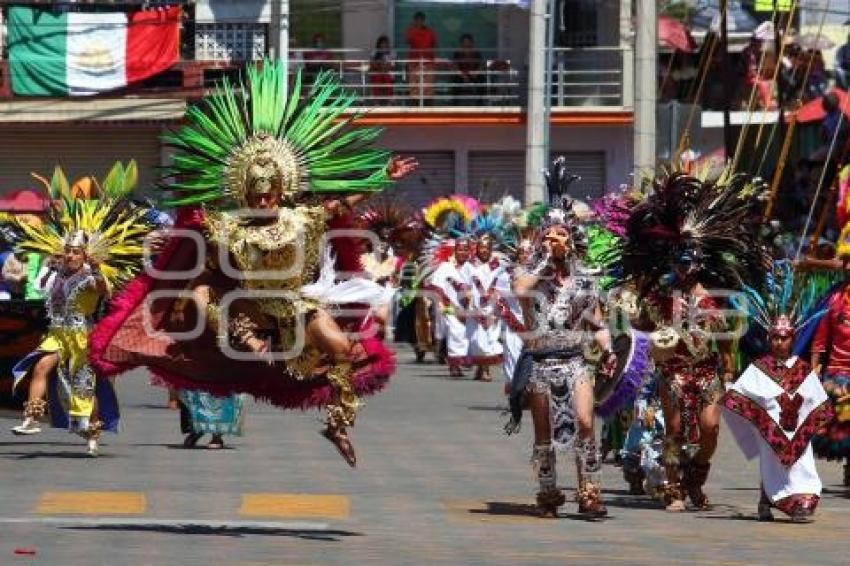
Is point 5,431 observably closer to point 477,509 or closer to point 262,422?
point 262,422

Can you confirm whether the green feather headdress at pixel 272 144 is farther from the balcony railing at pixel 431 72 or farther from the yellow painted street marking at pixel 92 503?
the balcony railing at pixel 431 72

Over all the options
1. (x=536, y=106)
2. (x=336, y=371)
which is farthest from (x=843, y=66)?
(x=336, y=371)

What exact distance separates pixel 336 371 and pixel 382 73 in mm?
33638

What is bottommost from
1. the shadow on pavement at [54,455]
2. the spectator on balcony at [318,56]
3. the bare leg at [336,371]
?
the shadow on pavement at [54,455]

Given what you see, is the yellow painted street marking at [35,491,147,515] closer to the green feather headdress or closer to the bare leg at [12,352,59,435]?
the green feather headdress

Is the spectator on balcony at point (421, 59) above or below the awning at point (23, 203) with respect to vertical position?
above

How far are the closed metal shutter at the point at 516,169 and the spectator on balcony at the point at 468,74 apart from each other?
43.8 inches

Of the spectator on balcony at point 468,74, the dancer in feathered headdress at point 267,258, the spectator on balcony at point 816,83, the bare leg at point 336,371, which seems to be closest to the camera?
the bare leg at point 336,371

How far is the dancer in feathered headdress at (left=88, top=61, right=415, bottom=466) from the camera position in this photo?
1541cm

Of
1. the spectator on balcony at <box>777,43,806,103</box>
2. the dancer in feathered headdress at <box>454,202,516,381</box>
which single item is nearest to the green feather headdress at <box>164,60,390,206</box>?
the dancer in feathered headdress at <box>454,202,516,381</box>

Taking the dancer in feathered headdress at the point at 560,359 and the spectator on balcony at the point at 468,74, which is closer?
the dancer in feathered headdress at the point at 560,359

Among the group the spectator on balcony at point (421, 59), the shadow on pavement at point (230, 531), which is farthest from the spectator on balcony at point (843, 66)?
the shadow on pavement at point (230, 531)

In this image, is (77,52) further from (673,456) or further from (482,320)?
(673,456)

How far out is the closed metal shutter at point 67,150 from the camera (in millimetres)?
48219
